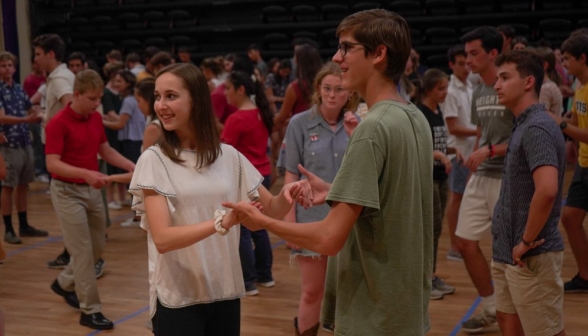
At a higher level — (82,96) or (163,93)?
(163,93)

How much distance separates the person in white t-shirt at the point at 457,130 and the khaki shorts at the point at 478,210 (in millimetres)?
1384

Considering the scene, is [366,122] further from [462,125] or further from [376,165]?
[462,125]

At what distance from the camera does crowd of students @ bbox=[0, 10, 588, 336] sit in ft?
6.75

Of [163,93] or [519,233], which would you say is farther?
[519,233]

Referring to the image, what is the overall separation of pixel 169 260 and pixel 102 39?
14.8m

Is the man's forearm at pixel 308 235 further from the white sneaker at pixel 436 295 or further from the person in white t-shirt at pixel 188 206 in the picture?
the white sneaker at pixel 436 295

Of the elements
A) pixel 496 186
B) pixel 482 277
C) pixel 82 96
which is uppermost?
pixel 82 96

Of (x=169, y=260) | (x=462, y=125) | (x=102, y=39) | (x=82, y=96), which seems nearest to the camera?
(x=169, y=260)

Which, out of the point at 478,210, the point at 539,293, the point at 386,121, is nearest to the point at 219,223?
the point at 386,121

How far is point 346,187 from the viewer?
77.4 inches

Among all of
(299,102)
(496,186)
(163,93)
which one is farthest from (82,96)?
(496,186)

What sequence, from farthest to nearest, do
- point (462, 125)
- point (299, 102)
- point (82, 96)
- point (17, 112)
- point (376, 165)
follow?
1. point (17, 112)
2. point (462, 125)
3. point (299, 102)
4. point (82, 96)
5. point (376, 165)

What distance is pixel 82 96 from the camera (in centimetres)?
465

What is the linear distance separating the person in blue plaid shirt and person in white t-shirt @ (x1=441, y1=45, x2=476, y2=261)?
4.06 metres
